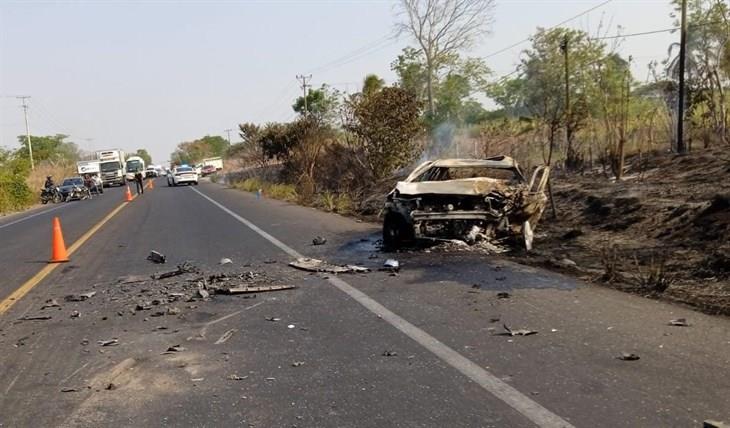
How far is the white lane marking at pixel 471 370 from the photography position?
12.0 feet

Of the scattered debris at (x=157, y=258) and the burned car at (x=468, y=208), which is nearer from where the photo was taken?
the burned car at (x=468, y=208)

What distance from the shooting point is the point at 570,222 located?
41.8ft

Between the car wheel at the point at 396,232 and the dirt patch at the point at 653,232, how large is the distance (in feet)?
6.07

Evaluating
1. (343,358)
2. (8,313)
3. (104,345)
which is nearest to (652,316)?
(343,358)

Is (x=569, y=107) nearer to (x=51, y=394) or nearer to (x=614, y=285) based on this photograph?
(x=614, y=285)

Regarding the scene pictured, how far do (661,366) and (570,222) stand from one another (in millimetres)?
8603

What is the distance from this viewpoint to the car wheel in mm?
10367

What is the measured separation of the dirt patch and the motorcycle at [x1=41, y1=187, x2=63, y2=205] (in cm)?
3713

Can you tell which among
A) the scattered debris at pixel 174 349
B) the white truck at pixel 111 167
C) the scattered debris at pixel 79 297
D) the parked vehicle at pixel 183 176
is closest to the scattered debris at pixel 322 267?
the scattered debris at pixel 79 297

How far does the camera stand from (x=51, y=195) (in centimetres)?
4366

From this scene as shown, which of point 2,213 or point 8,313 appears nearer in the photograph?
point 8,313

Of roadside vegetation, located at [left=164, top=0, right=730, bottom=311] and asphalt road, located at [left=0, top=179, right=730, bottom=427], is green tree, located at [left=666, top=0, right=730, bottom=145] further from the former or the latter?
asphalt road, located at [left=0, top=179, right=730, bottom=427]

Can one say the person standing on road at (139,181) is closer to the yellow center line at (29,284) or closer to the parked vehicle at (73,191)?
the parked vehicle at (73,191)

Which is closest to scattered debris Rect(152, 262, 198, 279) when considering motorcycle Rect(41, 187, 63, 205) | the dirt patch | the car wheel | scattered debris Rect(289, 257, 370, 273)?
scattered debris Rect(289, 257, 370, 273)
